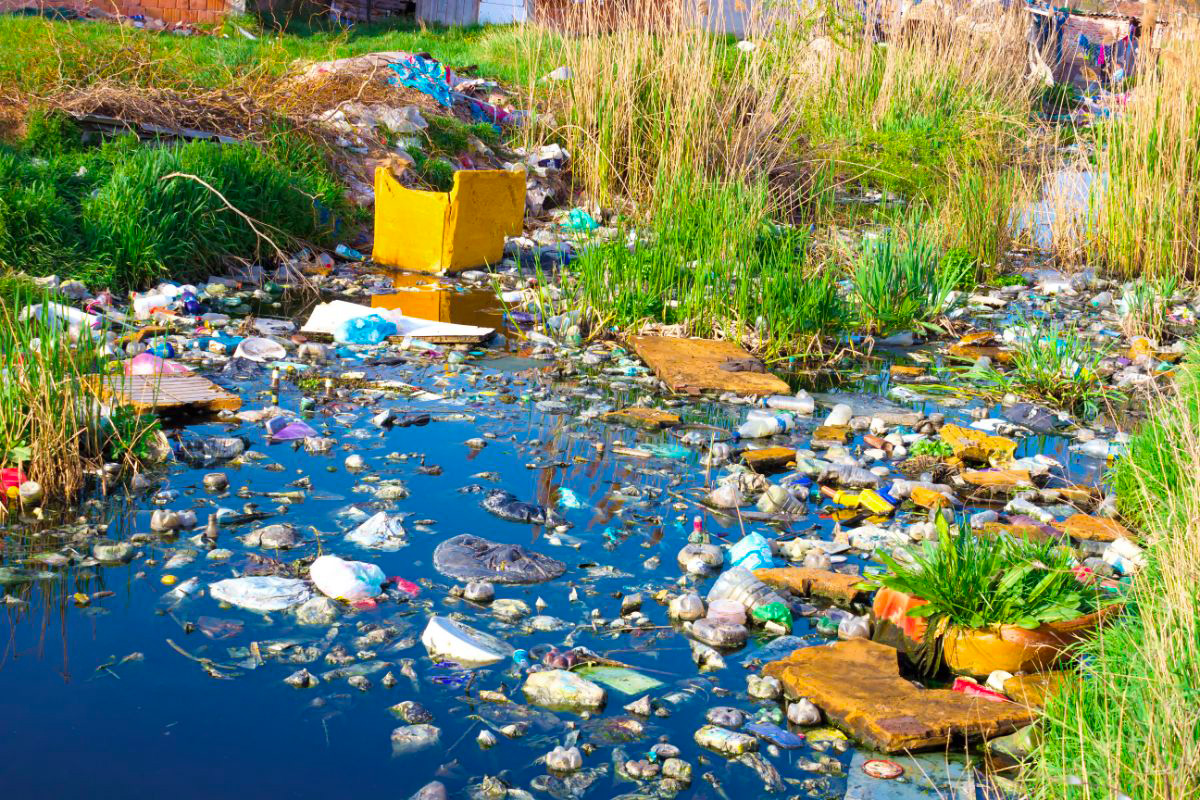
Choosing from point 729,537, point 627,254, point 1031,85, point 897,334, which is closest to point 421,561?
point 729,537

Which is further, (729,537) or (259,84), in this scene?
(259,84)

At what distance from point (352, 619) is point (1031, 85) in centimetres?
1030

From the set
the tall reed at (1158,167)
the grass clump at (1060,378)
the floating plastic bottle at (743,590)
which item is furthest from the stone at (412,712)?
the tall reed at (1158,167)

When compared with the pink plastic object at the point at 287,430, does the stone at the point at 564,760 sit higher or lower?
lower

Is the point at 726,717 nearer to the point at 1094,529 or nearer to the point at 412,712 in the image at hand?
the point at 412,712

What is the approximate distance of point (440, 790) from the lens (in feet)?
6.71

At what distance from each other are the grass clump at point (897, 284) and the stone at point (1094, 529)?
8.12 ft

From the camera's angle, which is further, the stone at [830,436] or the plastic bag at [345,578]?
the stone at [830,436]

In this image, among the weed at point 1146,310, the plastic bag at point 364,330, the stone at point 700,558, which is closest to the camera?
the stone at point 700,558

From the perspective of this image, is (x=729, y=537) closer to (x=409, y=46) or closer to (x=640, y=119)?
(x=640, y=119)

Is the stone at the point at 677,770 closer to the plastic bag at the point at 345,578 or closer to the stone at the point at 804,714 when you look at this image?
the stone at the point at 804,714

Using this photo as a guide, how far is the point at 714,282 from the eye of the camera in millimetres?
5523

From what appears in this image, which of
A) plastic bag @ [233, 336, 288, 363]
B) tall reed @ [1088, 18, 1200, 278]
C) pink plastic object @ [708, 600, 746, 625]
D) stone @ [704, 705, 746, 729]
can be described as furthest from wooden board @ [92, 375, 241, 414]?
tall reed @ [1088, 18, 1200, 278]

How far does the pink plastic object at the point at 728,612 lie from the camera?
2775mm
